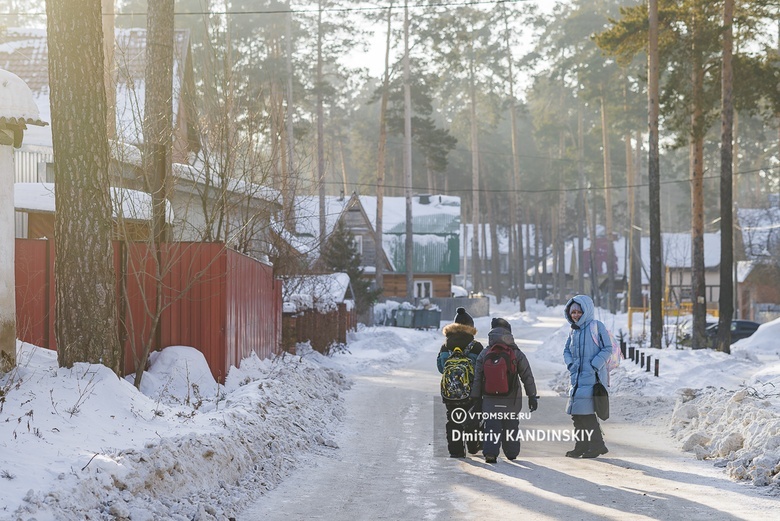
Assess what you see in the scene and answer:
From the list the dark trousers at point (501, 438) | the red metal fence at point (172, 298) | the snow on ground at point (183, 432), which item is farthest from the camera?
the red metal fence at point (172, 298)

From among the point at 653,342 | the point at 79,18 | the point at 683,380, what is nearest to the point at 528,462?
the point at 79,18

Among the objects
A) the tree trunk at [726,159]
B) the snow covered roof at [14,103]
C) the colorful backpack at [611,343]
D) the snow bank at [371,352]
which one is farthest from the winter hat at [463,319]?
the tree trunk at [726,159]

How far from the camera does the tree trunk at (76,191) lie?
32.9ft

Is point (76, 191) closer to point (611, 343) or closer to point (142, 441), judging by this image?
point (142, 441)

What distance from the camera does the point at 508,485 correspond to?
381 inches

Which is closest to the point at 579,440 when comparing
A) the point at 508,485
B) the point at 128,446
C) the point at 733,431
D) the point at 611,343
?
the point at 611,343

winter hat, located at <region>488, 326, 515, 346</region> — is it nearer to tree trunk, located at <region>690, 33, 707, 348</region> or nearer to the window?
tree trunk, located at <region>690, 33, 707, 348</region>

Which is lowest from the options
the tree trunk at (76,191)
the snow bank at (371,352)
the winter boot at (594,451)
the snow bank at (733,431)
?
the snow bank at (371,352)

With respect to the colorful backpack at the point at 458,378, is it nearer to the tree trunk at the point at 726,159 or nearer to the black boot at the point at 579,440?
the black boot at the point at 579,440

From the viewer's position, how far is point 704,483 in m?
9.74

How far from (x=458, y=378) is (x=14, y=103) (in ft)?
18.4

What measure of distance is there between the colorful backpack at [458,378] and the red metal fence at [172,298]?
142 inches

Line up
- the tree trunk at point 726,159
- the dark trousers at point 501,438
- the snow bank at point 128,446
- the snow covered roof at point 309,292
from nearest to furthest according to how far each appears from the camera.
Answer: the snow bank at point 128,446, the dark trousers at point 501,438, the tree trunk at point 726,159, the snow covered roof at point 309,292

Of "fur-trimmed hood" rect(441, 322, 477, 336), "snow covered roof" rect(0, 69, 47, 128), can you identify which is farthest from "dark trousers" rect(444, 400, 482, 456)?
"snow covered roof" rect(0, 69, 47, 128)
